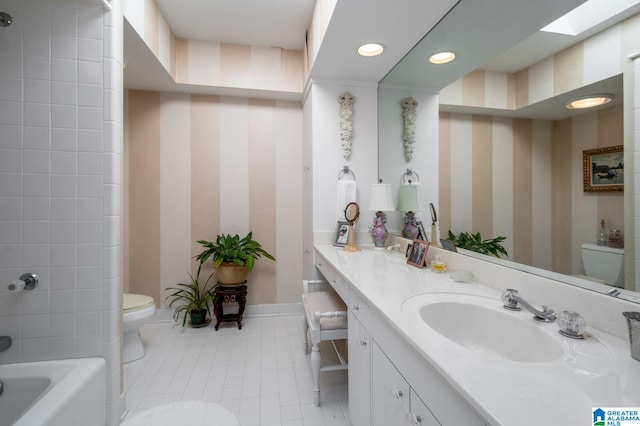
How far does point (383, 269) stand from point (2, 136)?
2.03m

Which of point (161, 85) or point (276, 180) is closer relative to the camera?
point (161, 85)

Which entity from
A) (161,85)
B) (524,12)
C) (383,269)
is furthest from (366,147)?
(161,85)

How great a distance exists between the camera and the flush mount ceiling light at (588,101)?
0.84 meters

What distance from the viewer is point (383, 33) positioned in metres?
1.76

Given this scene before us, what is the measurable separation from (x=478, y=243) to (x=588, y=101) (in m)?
0.73

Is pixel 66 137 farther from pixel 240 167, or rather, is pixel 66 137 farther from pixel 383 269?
pixel 383 269

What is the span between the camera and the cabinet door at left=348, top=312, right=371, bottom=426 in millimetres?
1155

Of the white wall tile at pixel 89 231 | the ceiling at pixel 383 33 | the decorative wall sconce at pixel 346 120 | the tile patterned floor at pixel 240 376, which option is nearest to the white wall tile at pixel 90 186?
the white wall tile at pixel 89 231

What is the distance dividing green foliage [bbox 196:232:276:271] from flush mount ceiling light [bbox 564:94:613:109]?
2393 millimetres

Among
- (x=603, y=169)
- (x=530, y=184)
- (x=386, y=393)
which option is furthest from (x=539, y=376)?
(x=530, y=184)

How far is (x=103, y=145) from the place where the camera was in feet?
4.74

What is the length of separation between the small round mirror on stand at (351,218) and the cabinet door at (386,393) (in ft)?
3.69

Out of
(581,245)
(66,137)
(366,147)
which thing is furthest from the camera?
(366,147)

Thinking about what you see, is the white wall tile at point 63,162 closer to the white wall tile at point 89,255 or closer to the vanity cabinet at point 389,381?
the white wall tile at point 89,255
